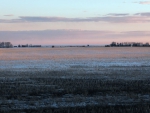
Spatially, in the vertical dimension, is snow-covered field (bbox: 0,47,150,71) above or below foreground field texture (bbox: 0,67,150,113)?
below

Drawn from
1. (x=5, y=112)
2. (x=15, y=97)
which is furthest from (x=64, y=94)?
(x=5, y=112)

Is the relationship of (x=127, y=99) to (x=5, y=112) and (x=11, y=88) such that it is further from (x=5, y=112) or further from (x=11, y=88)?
(x=11, y=88)

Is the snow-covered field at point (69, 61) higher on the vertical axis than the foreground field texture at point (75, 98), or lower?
lower

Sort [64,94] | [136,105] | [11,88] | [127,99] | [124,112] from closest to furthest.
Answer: [124,112]
[136,105]
[127,99]
[64,94]
[11,88]

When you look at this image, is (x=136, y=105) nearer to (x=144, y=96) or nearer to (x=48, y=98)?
(x=144, y=96)

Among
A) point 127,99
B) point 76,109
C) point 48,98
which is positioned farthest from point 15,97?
point 127,99

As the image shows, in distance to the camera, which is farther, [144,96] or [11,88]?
[11,88]

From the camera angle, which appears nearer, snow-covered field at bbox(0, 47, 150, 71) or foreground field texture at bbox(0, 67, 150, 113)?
foreground field texture at bbox(0, 67, 150, 113)

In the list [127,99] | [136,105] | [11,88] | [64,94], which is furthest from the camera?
[11,88]

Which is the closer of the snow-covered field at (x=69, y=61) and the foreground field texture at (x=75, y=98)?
the foreground field texture at (x=75, y=98)

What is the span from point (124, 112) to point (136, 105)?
1.72 m

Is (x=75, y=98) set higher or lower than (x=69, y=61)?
higher

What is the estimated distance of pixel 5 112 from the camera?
44.2 feet

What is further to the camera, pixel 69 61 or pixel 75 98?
pixel 69 61
